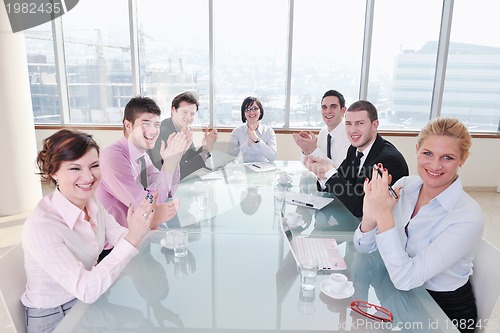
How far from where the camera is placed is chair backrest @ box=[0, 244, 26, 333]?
3.71 ft

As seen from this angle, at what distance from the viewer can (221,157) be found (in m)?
3.37

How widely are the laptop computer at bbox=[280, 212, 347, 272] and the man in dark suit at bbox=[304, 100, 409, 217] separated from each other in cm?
44

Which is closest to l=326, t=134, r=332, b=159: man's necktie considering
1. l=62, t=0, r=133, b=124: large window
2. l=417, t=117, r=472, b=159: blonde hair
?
l=417, t=117, r=472, b=159: blonde hair

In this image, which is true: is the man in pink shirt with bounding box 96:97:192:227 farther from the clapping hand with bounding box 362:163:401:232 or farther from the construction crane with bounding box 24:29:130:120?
the construction crane with bounding box 24:29:130:120

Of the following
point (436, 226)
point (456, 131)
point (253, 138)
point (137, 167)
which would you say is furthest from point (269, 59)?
point (436, 226)

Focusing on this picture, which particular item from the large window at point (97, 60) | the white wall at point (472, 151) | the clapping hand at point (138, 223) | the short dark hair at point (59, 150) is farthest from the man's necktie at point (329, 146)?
the large window at point (97, 60)

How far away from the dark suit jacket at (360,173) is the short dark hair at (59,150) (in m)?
1.29

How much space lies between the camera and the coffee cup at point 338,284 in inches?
45.1

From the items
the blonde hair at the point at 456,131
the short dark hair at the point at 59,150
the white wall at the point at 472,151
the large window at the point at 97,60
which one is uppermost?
the large window at the point at 97,60

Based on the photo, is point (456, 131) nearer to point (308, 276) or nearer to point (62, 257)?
point (308, 276)

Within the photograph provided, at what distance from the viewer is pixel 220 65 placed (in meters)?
4.58

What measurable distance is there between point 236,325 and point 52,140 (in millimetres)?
859

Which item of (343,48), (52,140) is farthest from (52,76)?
(52,140)

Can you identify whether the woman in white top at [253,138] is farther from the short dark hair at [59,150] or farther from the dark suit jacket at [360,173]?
the short dark hair at [59,150]
